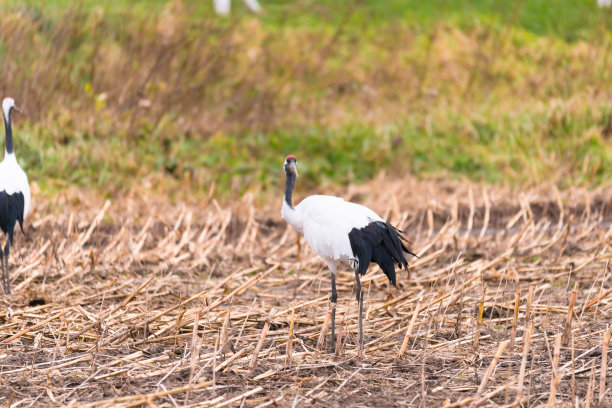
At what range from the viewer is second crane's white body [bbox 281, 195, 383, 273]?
440 centimetres

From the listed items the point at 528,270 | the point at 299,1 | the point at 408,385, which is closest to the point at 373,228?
the point at 408,385

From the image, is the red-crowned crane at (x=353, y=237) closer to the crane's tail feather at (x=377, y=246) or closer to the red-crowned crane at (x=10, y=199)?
the crane's tail feather at (x=377, y=246)

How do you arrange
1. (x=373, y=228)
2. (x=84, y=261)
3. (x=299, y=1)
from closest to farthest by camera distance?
(x=373, y=228), (x=84, y=261), (x=299, y=1)

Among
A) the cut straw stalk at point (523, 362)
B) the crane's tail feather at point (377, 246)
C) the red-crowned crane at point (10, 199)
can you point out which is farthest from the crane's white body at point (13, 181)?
the cut straw stalk at point (523, 362)

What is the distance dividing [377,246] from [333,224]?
283mm

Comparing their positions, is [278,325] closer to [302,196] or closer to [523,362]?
[523,362]

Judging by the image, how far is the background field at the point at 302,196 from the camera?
3826 mm

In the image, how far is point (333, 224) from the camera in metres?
4.43

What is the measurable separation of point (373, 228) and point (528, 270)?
7.11 ft

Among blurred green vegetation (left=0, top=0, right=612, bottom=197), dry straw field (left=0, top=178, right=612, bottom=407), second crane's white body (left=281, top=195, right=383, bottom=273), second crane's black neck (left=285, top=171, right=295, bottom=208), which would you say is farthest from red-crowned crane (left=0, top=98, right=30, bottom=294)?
blurred green vegetation (left=0, top=0, right=612, bottom=197)

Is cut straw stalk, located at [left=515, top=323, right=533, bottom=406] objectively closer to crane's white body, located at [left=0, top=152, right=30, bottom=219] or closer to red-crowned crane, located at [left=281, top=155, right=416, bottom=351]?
red-crowned crane, located at [left=281, top=155, right=416, bottom=351]

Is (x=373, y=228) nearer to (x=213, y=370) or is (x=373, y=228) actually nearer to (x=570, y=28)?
(x=213, y=370)

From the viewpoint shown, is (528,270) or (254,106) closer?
(528,270)

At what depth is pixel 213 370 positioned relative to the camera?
11.6 feet
